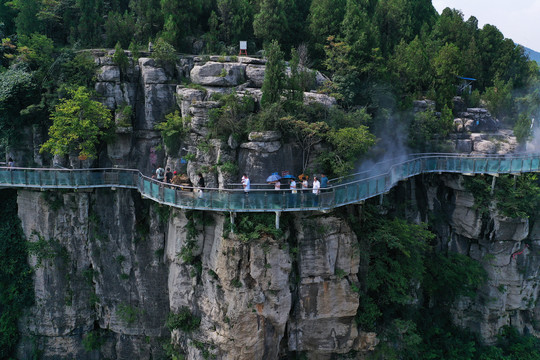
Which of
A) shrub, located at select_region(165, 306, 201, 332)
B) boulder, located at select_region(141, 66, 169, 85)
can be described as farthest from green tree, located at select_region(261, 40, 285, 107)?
shrub, located at select_region(165, 306, 201, 332)

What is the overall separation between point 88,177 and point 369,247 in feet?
45.0

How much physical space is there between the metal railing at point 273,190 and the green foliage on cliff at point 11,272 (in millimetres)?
2898

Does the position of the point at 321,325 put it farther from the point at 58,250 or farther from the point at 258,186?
the point at 58,250

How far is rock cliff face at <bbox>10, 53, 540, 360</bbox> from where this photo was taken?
757 inches

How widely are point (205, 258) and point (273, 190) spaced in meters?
4.88

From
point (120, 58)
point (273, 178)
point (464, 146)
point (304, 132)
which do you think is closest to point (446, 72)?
point (464, 146)

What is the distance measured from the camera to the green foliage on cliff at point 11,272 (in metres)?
23.8

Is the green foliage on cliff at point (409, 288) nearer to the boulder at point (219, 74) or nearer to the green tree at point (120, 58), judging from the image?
the boulder at point (219, 74)

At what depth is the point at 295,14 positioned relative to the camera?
28.4 meters

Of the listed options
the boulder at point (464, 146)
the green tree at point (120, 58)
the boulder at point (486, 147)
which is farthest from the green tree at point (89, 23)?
the boulder at point (486, 147)

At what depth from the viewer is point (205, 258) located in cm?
2020

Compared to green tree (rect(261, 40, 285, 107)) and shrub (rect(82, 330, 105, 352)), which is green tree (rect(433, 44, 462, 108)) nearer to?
green tree (rect(261, 40, 285, 107))

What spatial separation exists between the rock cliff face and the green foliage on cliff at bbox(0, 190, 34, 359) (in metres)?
0.66

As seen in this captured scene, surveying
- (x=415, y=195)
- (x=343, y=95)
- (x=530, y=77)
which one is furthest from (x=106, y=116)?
(x=530, y=77)
